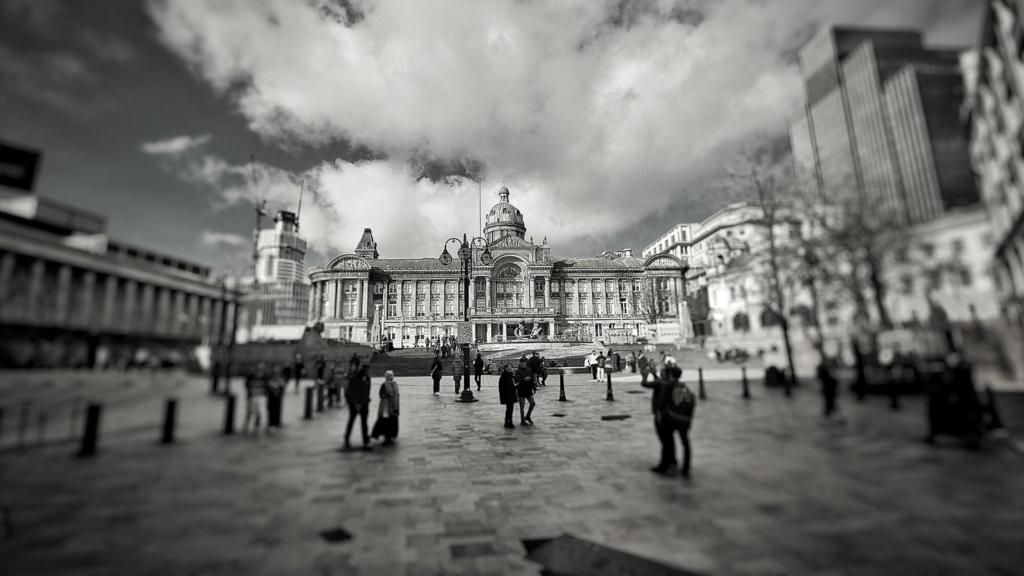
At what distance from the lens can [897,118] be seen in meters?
2.65

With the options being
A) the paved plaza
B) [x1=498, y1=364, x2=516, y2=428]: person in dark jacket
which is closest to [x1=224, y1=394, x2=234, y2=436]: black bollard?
the paved plaza

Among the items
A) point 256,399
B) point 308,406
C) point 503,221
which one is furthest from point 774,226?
point 503,221

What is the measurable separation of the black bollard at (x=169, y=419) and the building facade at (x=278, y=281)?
878 mm

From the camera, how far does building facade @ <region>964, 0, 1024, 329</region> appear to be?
2.40 meters

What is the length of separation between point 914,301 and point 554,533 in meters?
3.51

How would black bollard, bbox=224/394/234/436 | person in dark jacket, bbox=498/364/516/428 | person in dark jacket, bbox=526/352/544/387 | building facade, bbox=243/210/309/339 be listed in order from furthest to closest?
person in dark jacket, bbox=526/352/544/387
person in dark jacket, bbox=498/364/516/428
building facade, bbox=243/210/309/339
black bollard, bbox=224/394/234/436

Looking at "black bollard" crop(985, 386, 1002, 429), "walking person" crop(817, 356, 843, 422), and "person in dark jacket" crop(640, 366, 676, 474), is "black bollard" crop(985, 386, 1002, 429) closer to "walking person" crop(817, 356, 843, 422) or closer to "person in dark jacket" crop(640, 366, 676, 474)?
"walking person" crop(817, 356, 843, 422)

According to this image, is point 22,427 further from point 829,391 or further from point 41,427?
point 829,391

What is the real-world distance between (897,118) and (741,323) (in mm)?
2005

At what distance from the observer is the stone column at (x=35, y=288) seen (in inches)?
79.8

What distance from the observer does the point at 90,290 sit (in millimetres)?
2291

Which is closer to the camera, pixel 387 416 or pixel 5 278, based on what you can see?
pixel 5 278

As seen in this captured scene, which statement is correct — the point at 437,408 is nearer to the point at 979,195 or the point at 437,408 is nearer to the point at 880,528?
the point at 880,528

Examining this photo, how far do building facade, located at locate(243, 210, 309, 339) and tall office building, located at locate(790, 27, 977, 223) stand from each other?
4.49 m
